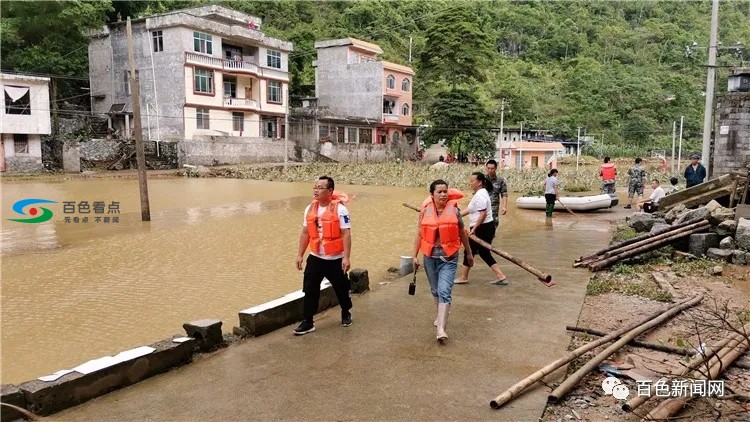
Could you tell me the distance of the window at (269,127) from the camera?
4484cm

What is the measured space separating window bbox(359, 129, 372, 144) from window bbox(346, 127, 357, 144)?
26.4 inches

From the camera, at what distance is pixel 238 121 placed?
139 ft

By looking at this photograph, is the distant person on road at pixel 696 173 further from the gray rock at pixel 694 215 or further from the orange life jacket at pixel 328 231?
the orange life jacket at pixel 328 231

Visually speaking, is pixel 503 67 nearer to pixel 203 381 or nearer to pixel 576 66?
pixel 576 66

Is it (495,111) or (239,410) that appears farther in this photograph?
(495,111)

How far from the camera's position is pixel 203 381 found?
4.78m

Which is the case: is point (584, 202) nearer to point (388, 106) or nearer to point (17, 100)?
point (17, 100)

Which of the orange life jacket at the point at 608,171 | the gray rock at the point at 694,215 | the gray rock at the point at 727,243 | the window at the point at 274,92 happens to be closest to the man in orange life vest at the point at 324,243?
the gray rock at the point at 727,243

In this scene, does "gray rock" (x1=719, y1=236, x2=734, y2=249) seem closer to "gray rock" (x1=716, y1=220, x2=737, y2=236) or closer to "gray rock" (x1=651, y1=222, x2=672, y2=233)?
"gray rock" (x1=716, y1=220, x2=737, y2=236)

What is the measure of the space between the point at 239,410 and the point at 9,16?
4663cm

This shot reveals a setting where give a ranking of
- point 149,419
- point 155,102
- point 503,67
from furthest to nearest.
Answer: point 503,67 < point 155,102 < point 149,419

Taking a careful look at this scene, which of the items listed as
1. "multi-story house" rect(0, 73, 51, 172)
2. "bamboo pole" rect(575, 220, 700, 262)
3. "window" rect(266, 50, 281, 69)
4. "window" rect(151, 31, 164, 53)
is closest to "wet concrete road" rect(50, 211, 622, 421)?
"bamboo pole" rect(575, 220, 700, 262)

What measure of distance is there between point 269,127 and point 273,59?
5.69 metres

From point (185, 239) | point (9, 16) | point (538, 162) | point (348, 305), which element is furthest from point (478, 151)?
point (348, 305)
